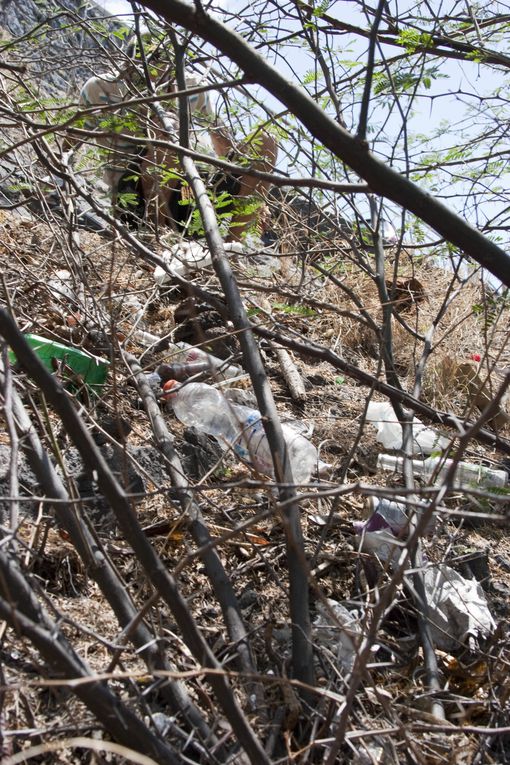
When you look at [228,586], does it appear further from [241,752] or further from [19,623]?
[19,623]

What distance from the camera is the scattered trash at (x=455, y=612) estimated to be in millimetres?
2031

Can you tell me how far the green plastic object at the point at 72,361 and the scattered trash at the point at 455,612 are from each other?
4.59 feet

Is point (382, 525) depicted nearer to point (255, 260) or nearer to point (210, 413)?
point (210, 413)

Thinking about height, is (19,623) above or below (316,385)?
below

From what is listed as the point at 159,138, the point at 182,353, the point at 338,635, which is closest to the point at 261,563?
the point at 338,635

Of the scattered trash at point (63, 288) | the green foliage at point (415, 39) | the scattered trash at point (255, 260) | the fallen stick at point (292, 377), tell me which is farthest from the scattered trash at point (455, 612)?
the scattered trash at point (255, 260)

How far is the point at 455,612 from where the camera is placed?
81.4 inches

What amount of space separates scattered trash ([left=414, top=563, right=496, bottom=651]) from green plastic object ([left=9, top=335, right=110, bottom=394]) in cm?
140

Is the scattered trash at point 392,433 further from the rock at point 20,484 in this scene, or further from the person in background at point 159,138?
the rock at point 20,484

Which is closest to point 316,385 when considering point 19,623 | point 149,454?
point 149,454

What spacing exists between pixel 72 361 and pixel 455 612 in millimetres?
1706

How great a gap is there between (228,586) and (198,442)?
3.18 ft

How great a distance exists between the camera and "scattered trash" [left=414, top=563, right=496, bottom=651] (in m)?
2.03

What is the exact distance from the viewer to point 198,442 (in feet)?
8.56
